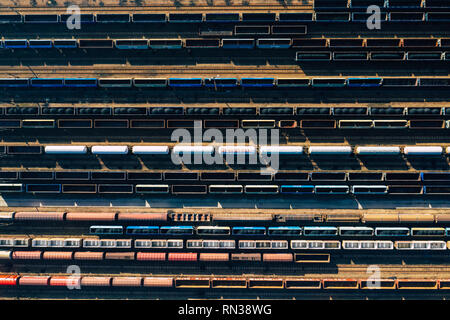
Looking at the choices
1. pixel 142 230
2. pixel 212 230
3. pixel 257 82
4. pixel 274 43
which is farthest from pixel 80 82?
pixel 212 230

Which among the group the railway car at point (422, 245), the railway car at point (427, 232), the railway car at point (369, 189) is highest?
the railway car at point (369, 189)

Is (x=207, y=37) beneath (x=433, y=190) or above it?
above

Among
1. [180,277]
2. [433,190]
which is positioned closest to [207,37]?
[180,277]

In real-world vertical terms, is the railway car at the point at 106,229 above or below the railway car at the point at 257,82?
below

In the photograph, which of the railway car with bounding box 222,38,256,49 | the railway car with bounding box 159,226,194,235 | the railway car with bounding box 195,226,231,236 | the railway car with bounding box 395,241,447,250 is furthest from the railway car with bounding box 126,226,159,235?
the railway car with bounding box 395,241,447,250

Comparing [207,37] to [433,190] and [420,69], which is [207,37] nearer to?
[420,69]

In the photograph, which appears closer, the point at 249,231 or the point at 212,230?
the point at 249,231

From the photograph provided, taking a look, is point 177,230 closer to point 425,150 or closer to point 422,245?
point 422,245

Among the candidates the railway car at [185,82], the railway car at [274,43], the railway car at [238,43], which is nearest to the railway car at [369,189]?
the railway car at [274,43]

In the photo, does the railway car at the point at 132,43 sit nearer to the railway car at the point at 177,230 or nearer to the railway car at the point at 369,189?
the railway car at the point at 177,230

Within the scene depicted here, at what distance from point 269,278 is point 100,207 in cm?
3480

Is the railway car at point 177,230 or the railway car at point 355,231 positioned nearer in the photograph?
the railway car at point 355,231

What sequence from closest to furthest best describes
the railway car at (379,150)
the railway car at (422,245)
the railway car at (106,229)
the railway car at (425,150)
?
the railway car at (425,150) → the railway car at (379,150) → the railway car at (422,245) → the railway car at (106,229)

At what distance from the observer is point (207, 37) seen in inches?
1702
